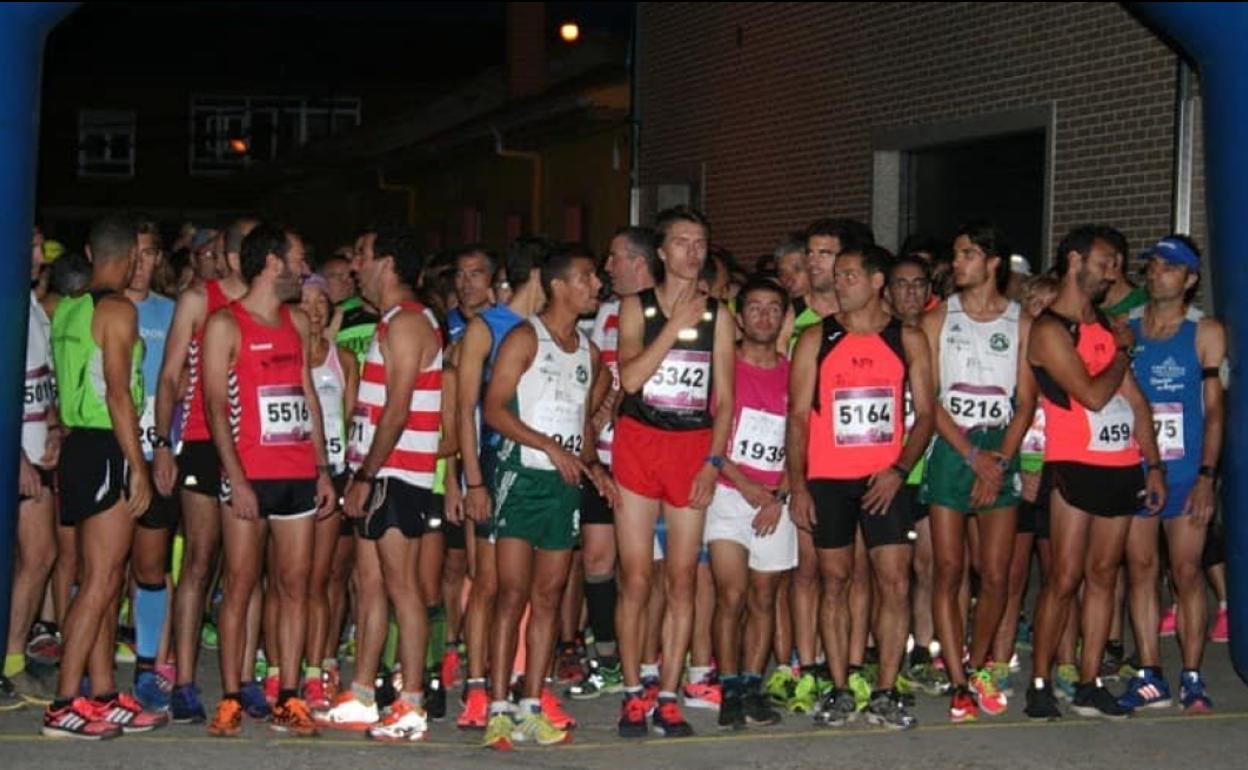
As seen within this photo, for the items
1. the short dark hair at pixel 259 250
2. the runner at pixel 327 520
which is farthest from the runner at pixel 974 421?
the short dark hair at pixel 259 250

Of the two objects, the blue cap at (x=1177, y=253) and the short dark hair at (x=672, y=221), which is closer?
the short dark hair at (x=672, y=221)

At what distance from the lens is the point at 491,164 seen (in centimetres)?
3086

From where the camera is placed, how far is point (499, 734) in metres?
7.87

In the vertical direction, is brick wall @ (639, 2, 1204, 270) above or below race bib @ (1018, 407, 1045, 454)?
above

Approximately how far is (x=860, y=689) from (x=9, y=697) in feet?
11.8

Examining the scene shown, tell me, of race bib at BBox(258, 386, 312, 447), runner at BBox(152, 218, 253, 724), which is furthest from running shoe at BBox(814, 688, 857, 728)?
race bib at BBox(258, 386, 312, 447)

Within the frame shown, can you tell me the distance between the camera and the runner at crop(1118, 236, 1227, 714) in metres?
8.73

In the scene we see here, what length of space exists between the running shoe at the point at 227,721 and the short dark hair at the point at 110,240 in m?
1.80

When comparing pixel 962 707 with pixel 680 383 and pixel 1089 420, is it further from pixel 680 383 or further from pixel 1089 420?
pixel 680 383

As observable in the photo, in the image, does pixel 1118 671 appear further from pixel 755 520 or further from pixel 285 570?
pixel 285 570

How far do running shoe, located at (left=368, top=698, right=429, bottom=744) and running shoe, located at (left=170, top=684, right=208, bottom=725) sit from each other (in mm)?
754

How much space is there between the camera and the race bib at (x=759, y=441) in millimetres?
8602

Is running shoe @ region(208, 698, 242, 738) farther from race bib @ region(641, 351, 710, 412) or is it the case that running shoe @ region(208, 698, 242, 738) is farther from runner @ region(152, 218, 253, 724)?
race bib @ region(641, 351, 710, 412)

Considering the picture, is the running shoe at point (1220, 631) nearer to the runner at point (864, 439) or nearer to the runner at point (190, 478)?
the runner at point (864, 439)
